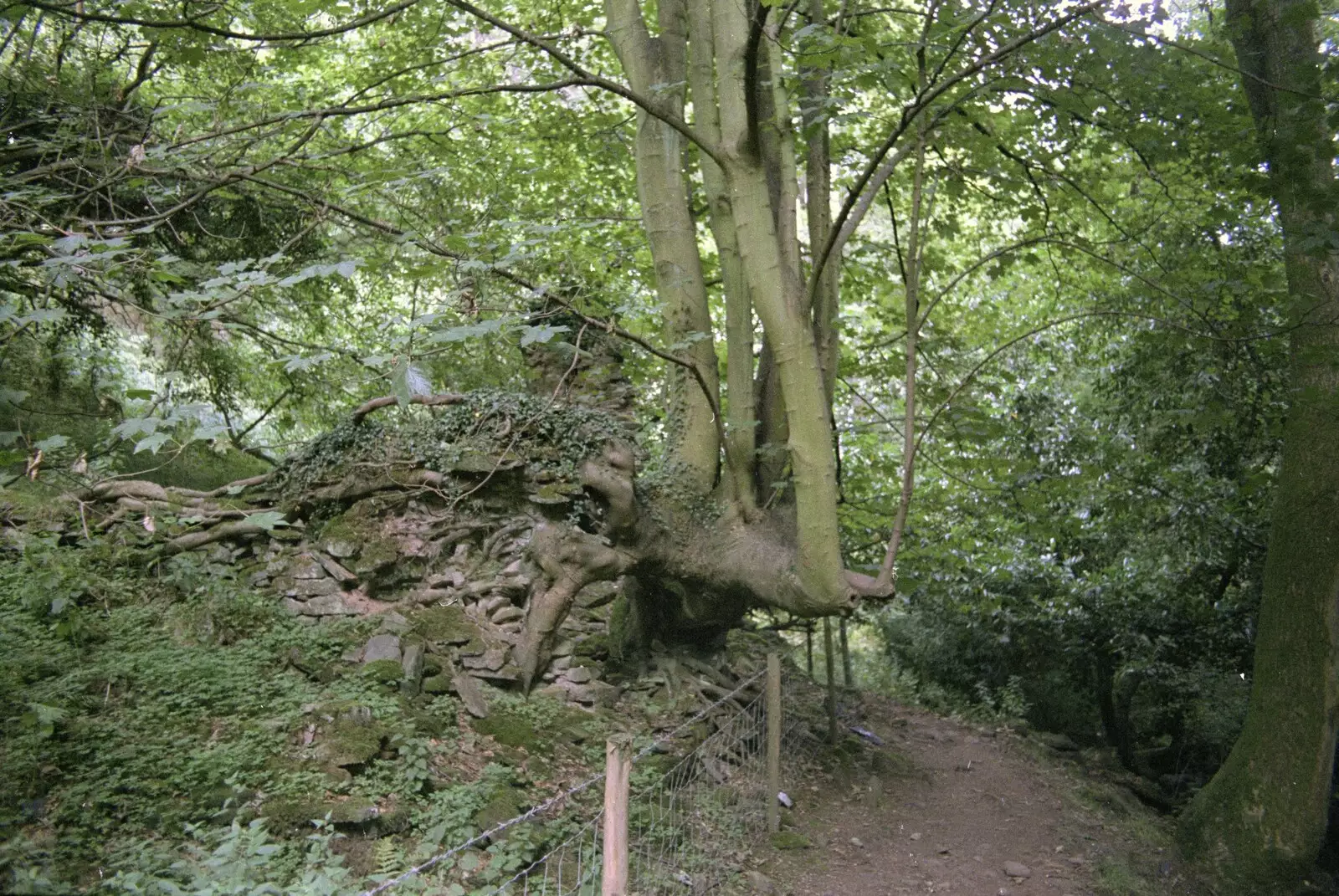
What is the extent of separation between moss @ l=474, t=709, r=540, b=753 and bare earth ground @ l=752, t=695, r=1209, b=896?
5.88ft

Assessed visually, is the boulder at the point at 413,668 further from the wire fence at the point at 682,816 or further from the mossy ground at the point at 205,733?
the wire fence at the point at 682,816

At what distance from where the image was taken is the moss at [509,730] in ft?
21.6

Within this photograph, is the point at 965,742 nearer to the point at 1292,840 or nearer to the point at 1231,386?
the point at 1292,840

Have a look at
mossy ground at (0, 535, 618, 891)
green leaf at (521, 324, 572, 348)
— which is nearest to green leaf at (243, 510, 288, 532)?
green leaf at (521, 324, 572, 348)

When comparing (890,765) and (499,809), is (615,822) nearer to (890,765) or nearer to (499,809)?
(499,809)

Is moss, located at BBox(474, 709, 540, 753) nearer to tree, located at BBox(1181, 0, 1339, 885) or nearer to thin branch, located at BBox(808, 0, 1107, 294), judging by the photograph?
thin branch, located at BBox(808, 0, 1107, 294)

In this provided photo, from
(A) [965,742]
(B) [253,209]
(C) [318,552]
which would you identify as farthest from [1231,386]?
(B) [253,209]

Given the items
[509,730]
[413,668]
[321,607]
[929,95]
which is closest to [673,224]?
[929,95]

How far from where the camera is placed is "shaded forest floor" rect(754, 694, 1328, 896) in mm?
6594

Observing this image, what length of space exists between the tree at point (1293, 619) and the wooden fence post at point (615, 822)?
212 inches

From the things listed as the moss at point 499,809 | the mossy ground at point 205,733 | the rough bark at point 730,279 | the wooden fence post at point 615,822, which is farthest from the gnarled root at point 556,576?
the wooden fence post at point 615,822

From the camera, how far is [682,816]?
20.6 feet

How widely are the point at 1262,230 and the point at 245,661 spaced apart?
9.43 m

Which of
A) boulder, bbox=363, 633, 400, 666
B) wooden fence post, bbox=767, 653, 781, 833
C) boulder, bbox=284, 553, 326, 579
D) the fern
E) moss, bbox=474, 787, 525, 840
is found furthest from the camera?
boulder, bbox=284, 553, 326, 579
